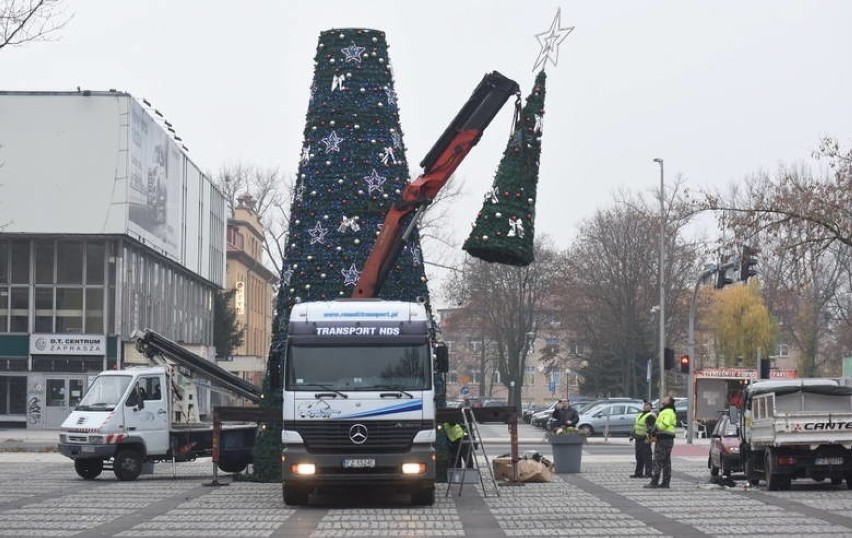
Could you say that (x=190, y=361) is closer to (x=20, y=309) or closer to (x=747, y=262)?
(x=747, y=262)

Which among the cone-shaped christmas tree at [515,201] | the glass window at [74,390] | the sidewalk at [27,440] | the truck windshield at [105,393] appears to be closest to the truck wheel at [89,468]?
the truck windshield at [105,393]

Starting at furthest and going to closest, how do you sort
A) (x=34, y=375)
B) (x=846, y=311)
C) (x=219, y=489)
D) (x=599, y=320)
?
(x=846, y=311) < (x=599, y=320) < (x=34, y=375) < (x=219, y=489)

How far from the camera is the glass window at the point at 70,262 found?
64.4m

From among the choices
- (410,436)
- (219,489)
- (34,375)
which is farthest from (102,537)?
(34,375)

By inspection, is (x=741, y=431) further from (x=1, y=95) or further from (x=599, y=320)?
(x=599, y=320)

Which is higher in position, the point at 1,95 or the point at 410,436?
the point at 1,95

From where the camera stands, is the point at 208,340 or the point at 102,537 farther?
the point at 208,340

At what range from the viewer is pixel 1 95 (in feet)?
208

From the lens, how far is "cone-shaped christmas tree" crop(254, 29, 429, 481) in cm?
2762

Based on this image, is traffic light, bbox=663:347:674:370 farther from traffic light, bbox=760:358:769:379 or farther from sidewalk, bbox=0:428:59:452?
sidewalk, bbox=0:428:59:452

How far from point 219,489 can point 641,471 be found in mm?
9347

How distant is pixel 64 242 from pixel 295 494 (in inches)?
1768

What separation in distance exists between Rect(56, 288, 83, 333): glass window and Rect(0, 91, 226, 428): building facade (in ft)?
0.14

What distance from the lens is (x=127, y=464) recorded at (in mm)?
30531
